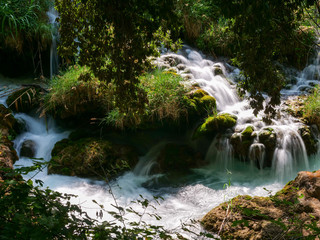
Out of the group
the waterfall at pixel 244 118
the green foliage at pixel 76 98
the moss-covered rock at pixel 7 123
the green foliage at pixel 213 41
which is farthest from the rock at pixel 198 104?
the green foliage at pixel 213 41

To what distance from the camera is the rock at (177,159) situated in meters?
5.37

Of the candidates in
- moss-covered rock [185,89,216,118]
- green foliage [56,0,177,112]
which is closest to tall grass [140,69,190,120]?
moss-covered rock [185,89,216,118]

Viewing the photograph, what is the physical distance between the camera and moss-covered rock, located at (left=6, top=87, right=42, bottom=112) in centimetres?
654

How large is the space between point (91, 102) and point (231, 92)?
3.49m

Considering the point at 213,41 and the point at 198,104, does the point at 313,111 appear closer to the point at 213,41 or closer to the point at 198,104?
the point at 198,104

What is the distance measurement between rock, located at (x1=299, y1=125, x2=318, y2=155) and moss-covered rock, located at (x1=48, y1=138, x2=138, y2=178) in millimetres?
3224

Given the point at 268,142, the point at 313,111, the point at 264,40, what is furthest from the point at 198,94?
the point at 264,40

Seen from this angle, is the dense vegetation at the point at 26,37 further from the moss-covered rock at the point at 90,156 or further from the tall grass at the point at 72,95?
the moss-covered rock at the point at 90,156

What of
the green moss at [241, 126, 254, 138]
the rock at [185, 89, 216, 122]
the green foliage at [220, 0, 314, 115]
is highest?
the green foliage at [220, 0, 314, 115]

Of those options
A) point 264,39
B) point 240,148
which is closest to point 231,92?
point 240,148

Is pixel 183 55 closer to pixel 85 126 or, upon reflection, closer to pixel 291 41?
pixel 85 126

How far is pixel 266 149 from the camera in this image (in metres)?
5.24

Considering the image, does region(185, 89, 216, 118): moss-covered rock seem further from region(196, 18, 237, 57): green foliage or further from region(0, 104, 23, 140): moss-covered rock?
region(196, 18, 237, 57): green foliage

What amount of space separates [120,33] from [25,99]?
5122mm
